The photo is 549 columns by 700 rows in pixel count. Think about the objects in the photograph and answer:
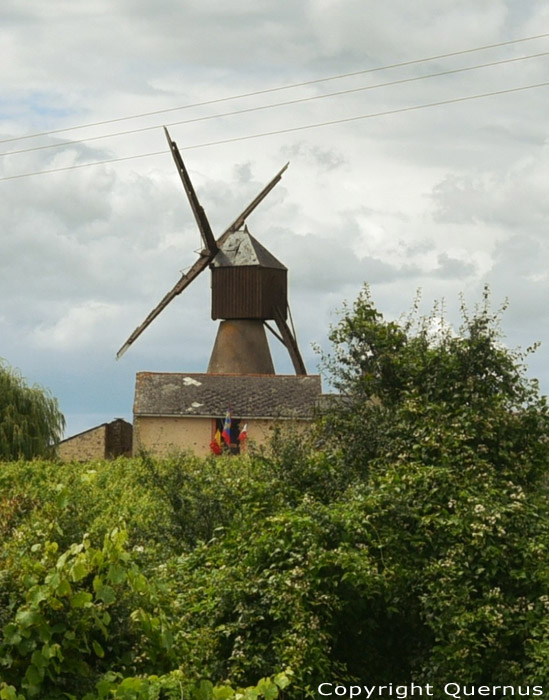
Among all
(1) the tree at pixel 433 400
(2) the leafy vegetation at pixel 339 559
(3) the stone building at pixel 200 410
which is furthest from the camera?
(3) the stone building at pixel 200 410

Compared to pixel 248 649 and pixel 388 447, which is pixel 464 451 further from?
pixel 248 649

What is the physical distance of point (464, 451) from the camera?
15.0 meters

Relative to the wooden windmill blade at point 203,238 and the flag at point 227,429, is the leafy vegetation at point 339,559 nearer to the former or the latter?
the flag at point 227,429

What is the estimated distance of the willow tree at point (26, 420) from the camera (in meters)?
38.2

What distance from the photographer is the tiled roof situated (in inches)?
1496

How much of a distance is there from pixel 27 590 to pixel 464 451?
8111 mm

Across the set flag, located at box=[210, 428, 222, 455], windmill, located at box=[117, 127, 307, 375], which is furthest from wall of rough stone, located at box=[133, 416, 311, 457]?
windmill, located at box=[117, 127, 307, 375]

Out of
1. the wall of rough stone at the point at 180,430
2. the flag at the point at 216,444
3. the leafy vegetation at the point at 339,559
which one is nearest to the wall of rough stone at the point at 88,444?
the wall of rough stone at the point at 180,430

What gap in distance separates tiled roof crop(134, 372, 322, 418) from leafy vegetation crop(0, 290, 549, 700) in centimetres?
1929

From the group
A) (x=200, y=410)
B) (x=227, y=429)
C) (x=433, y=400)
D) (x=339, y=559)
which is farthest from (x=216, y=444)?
(x=339, y=559)

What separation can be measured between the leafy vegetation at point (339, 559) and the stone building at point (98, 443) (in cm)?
2607

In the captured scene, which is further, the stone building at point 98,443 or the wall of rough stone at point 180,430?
the stone building at point 98,443

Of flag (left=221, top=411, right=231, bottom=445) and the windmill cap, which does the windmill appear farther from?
flag (left=221, top=411, right=231, bottom=445)

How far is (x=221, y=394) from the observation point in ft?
128
